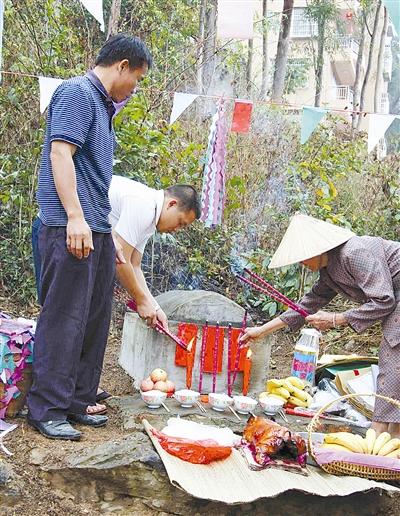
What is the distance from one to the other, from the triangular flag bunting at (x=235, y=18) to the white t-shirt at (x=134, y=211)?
1795 millimetres

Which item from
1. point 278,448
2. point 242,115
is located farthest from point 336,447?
point 242,115

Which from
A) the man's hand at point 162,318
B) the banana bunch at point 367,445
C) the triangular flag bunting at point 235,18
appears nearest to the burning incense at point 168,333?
the man's hand at point 162,318

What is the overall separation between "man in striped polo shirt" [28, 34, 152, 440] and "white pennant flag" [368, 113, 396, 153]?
2887 mm

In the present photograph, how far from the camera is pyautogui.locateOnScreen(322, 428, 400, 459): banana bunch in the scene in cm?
331

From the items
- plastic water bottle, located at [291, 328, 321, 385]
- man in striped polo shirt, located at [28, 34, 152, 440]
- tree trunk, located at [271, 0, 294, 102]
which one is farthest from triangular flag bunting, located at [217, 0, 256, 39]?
tree trunk, located at [271, 0, 294, 102]

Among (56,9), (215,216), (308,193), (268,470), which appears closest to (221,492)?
(268,470)

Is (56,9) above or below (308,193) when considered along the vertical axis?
above

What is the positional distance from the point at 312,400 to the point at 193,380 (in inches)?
31.6

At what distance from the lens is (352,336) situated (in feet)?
22.0

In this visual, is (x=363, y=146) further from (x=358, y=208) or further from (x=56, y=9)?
(x=56, y=9)

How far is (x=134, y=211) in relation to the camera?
4.07 m

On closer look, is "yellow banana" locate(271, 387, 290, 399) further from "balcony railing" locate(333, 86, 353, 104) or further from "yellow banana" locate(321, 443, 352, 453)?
"balcony railing" locate(333, 86, 353, 104)

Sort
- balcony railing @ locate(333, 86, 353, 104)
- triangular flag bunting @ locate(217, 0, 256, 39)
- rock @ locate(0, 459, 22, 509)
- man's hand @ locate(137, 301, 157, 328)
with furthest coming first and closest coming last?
balcony railing @ locate(333, 86, 353, 104)
triangular flag bunting @ locate(217, 0, 256, 39)
man's hand @ locate(137, 301, 157, 328)
rock @ locate(0, 459, 22, 509)

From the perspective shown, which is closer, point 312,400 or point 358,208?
point 312,400
